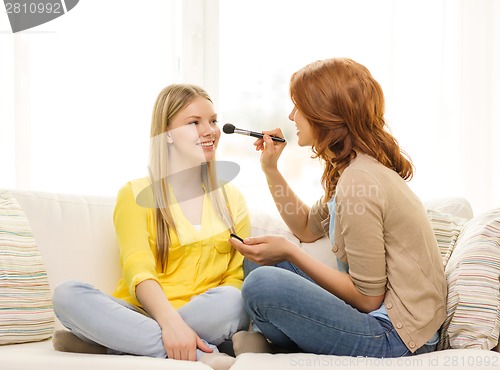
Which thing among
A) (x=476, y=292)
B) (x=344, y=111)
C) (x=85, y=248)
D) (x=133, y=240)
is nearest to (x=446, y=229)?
(x=476, y=292)

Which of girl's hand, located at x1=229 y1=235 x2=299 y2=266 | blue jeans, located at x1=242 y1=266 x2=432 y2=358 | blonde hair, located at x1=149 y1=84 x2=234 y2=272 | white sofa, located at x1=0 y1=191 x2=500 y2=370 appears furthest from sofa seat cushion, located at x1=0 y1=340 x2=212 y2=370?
blonde hair, located at x1=149 y1=84 x2=234 y2=272

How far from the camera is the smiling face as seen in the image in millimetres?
2031

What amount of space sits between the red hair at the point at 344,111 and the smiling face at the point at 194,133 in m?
0.37

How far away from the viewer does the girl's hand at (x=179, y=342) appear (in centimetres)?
162

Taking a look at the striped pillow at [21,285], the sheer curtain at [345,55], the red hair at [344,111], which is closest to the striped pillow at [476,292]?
the red hair at [344,111]

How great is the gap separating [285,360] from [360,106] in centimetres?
64

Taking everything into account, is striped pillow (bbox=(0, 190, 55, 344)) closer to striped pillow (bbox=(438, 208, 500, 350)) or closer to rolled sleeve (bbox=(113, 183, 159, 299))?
rolled sleeve (bbox=(113, 183, 159, 299))

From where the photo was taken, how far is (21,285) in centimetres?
183

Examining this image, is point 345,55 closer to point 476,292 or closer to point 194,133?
point 194,133

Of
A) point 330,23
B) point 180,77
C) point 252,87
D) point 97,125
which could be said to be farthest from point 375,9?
point 97,125

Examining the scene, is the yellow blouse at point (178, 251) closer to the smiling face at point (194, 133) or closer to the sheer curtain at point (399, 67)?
the smiling face at point (194, 133)

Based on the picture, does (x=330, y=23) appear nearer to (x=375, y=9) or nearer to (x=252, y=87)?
(x=375, y=9)

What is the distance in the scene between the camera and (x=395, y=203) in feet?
5.37

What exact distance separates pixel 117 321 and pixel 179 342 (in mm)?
152
